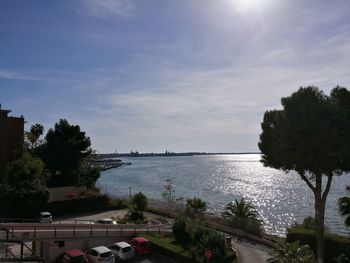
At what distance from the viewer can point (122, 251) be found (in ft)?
92.8

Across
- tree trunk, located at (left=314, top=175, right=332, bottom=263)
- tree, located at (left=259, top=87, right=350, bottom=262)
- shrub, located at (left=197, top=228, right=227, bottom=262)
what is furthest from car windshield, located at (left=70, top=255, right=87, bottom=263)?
tree trunk, located at (left=314, top=175, right=332, bottom=263)

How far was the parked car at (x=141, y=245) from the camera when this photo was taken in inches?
1170

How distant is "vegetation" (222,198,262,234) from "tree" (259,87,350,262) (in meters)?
9.87

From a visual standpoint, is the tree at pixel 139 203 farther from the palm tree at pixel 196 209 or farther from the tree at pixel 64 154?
the tree at pixel 64 154

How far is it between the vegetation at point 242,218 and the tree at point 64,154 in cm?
2903

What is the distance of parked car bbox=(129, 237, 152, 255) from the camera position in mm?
29719

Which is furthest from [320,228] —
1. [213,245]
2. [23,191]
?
[23,191]

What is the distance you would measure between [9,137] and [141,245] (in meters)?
36.6

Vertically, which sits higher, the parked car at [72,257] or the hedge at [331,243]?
the hedge at [331,243]

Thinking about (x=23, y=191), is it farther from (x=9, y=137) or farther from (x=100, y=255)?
(x=100, y=255)

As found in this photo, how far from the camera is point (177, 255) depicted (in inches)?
1089

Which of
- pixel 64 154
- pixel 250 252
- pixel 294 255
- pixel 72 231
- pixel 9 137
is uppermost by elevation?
pixel 9 137

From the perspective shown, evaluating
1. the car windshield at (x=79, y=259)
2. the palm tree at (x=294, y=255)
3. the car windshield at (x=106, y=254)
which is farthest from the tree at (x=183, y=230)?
the palm tree at (x=294, y=255)

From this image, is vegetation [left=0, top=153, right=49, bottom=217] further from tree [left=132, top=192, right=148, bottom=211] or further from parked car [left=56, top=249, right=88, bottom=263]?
parked car [left=56, top=249, right=88, bottom=263]
